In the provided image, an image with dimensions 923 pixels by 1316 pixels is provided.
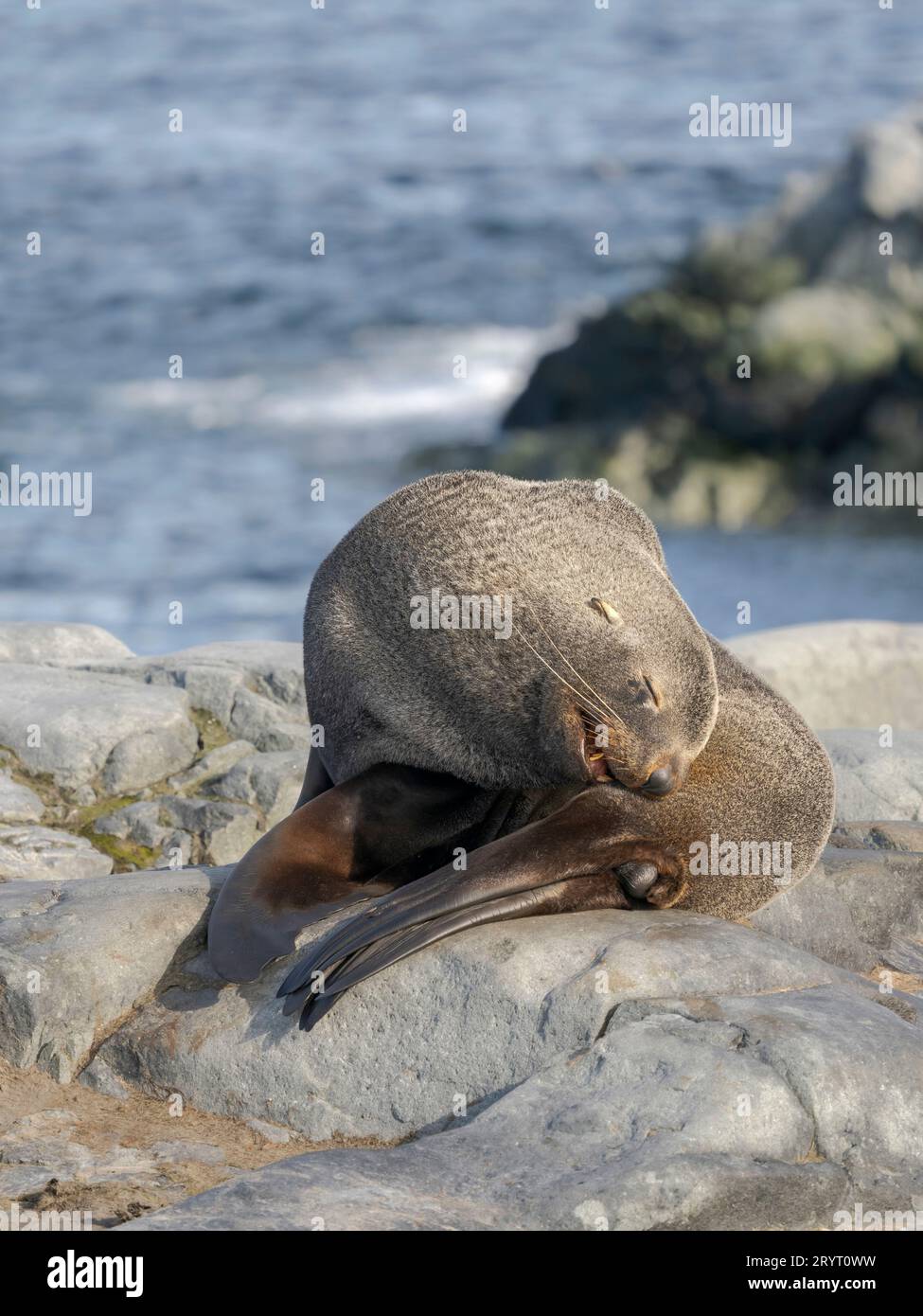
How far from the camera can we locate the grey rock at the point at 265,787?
8.44m

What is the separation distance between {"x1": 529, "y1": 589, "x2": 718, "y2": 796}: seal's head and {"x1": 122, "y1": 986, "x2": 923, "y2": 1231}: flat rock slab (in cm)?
84

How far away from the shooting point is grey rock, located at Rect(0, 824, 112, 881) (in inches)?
301

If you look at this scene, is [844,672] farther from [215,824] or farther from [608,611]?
[608,611]

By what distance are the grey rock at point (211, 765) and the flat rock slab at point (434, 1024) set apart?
281 centimetres

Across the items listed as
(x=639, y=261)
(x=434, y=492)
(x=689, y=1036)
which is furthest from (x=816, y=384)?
(x=689, y=1036)

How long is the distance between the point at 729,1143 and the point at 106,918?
2434 millimetres

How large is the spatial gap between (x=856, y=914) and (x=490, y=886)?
216 centimetres

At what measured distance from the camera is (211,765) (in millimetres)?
8672

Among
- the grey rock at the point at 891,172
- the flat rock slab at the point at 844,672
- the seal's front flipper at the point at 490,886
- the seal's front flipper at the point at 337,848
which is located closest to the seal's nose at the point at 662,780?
the seal's front flipper at the point at 490,886

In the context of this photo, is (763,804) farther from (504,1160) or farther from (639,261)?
(639,261)

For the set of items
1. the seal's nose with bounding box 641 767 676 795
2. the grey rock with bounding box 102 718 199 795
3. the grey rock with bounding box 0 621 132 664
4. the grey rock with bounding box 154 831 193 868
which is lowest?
the grey rock with bounding box 154 831 193 868

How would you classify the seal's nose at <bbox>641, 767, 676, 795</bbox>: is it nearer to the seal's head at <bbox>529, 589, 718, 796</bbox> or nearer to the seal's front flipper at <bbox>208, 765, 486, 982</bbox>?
the seal's head at <bbox>529, 589, 718, 796</bbox>

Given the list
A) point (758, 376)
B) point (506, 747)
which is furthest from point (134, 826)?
point (758, 376)

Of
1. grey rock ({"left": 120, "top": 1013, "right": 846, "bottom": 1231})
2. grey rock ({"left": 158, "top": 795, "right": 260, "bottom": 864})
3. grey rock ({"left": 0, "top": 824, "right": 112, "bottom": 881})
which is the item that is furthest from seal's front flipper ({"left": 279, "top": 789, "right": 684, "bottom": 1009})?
grey rock ({"left": 158, "top": 795, "right": 260, "bottom": 864})
